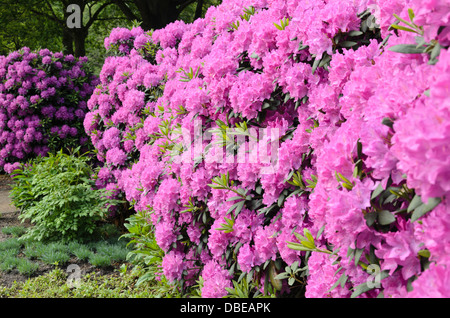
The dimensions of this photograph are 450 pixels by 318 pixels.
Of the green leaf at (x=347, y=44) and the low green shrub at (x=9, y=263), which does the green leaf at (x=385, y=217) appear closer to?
the green leaf at (x=347, y=44)

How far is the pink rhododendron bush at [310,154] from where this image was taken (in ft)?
4.09

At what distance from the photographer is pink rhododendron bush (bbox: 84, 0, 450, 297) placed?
49.1 inches

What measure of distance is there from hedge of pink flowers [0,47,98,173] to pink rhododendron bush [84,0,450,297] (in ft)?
16.5

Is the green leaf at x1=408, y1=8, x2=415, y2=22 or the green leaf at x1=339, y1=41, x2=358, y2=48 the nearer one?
the green leaf at x1=408, y1=8, x2=415, y2=22

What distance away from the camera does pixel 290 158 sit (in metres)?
2.27

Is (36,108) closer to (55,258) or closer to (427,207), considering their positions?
(55,258)

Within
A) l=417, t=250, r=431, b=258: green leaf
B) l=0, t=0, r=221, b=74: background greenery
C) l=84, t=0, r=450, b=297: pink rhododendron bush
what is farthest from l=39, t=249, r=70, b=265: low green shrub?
l=0, t=0, r=221, b=74: background greenery

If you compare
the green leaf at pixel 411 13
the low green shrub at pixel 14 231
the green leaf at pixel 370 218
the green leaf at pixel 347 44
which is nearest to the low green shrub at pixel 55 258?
the low green shrub at pixel 14 231

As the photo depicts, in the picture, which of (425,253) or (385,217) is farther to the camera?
(385,217)

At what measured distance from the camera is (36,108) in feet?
28.9

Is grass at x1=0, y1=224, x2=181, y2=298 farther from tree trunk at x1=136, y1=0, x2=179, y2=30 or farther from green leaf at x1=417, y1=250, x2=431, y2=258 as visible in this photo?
tree trunk at x1=136, y1=0, x2=179, y2=30

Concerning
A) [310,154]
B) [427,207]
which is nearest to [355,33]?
[310,154]

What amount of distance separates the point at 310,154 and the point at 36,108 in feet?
26.3
